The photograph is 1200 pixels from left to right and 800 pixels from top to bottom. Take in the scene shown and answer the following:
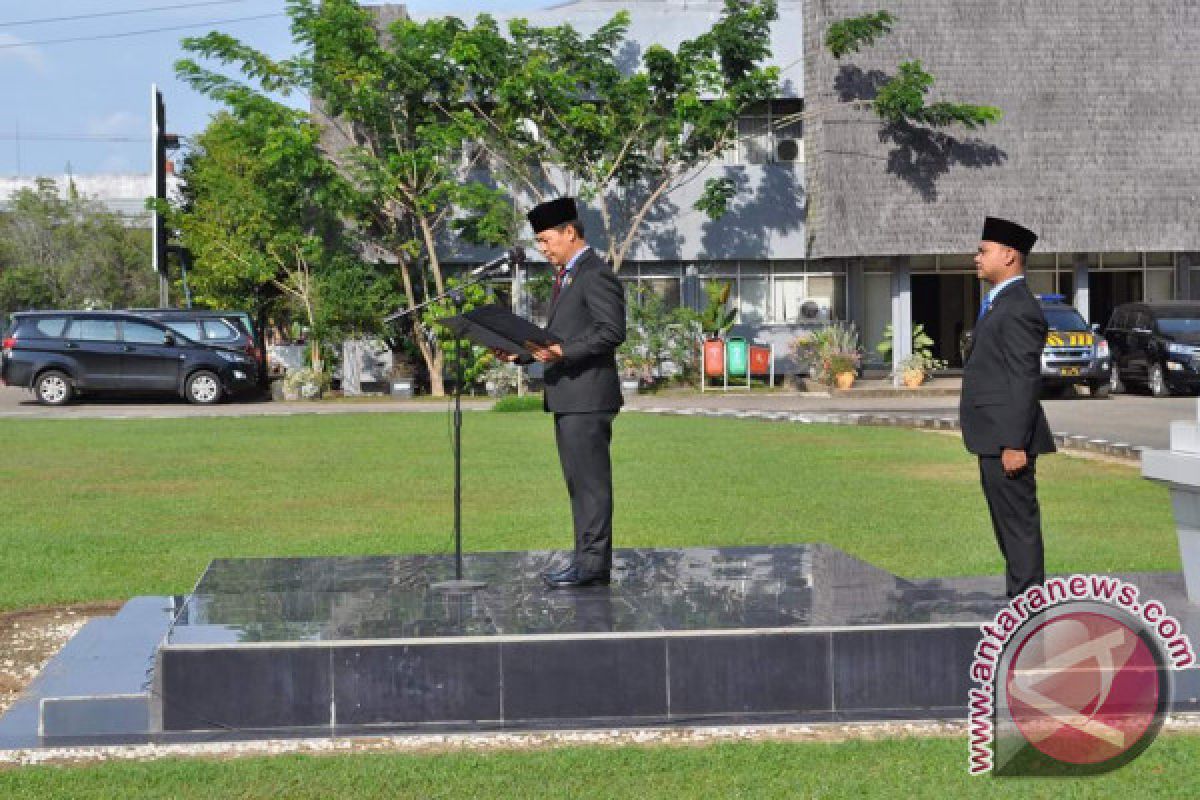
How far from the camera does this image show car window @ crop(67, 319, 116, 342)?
121 ft

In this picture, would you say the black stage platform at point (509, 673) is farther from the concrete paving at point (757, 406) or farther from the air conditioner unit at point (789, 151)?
the air conditioner unit at point (789, 151)

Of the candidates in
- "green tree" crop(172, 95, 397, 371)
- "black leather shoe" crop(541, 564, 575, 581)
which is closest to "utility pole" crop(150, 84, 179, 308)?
"green tree" crop(172, 95, 397, 371)

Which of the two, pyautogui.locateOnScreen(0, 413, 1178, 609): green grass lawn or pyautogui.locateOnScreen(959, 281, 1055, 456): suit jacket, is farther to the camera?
pyautogui.locateOnScreen(0, 413, 1178, 609): green grass lawn

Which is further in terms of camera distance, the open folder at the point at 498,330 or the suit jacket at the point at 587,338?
the suit jacket at the point at 587,338

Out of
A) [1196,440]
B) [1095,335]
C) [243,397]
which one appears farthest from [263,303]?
[1196,440]

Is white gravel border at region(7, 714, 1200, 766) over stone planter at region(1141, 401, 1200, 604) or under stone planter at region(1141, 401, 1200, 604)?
under

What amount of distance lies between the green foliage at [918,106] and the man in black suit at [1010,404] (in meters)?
30.5

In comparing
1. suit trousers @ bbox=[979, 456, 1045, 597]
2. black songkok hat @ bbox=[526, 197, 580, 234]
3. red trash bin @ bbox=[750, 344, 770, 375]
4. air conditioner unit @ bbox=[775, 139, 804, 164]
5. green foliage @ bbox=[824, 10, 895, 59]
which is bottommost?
suit trousers @ bbox=[979, 456, 1045, 597]

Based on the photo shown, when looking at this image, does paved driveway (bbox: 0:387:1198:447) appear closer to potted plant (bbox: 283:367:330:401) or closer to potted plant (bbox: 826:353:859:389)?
potted plant (bbox: 826:353:859:389)

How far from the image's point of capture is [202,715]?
24.0 feet

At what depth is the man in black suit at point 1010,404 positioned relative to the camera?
28.2 ft

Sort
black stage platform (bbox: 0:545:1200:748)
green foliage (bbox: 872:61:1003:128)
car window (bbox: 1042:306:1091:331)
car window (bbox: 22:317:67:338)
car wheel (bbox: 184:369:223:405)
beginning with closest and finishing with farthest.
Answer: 1. black stage platform (bbox: 0:545:1200:748)
2. car window (bbox: 1042:306:1091:331)
3. car window (bbox: 22:317:67:338)
4. car wheel (bbox: 184:369:223:405)
5. green foliage (bbox: 872:61:1003:128)

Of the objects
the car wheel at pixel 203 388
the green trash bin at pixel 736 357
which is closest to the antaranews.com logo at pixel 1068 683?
the car wheel at pixel 203 388

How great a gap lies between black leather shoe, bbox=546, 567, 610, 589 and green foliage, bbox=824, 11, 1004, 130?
30.9 meters
